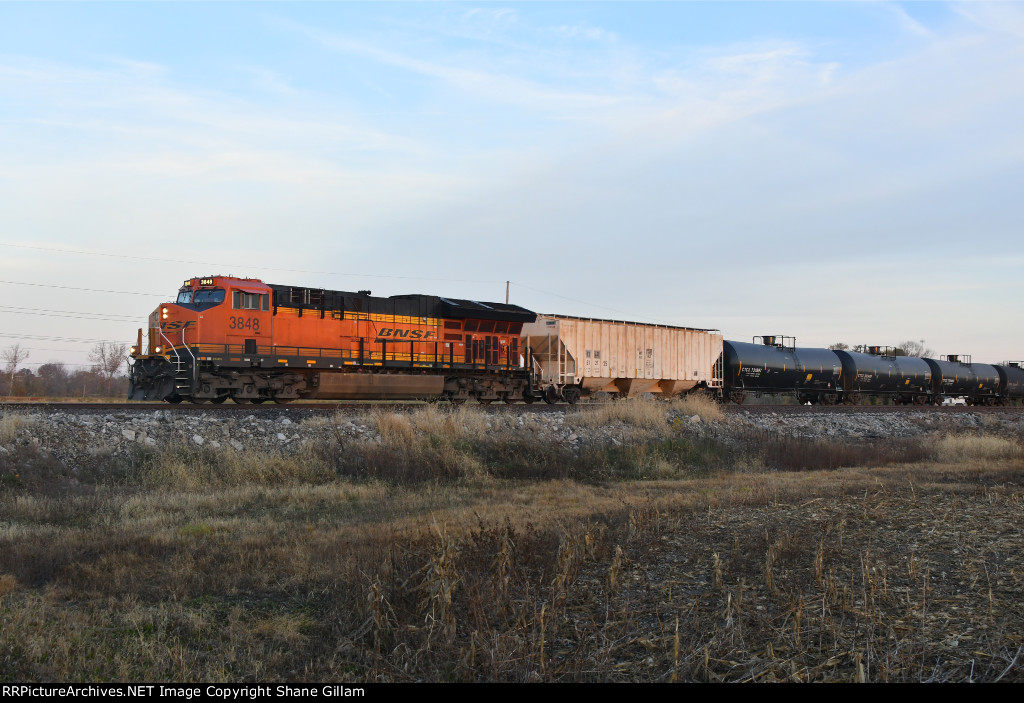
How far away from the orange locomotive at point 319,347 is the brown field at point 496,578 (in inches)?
292

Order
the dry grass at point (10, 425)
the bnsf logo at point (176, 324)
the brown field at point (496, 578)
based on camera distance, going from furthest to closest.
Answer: the bnsf logo at point (176, 324)
the dry grass at point (10, 425)
the brown field at point (496, 578)

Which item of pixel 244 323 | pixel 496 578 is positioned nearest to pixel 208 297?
pixel 244 323

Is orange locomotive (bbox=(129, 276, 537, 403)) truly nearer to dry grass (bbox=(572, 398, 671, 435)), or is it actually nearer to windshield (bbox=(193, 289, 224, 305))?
windshield (bbox=(193, 289, 224, 305))

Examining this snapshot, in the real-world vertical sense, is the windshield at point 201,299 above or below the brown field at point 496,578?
above

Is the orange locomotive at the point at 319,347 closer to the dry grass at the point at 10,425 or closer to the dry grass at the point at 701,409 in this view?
the dry grass at the point at 10,425

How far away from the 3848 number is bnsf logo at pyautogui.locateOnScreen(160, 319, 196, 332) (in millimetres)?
938

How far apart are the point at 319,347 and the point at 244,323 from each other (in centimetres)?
231

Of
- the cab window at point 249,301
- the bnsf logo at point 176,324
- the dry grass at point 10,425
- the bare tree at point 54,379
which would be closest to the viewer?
the dry grass at point 10,425

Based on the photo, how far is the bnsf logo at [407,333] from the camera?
23.5 m

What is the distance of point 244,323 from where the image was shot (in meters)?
20.5

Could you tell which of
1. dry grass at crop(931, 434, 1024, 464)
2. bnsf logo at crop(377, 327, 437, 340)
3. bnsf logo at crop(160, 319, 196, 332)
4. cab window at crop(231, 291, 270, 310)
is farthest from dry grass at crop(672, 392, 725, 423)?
bnsf logo at crop(160, 319, 196, 332)

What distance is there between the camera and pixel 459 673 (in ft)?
15.4

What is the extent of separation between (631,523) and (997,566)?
3.37 metres

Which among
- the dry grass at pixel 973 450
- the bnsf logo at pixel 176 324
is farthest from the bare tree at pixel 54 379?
the dry grass at pixel 973 450
